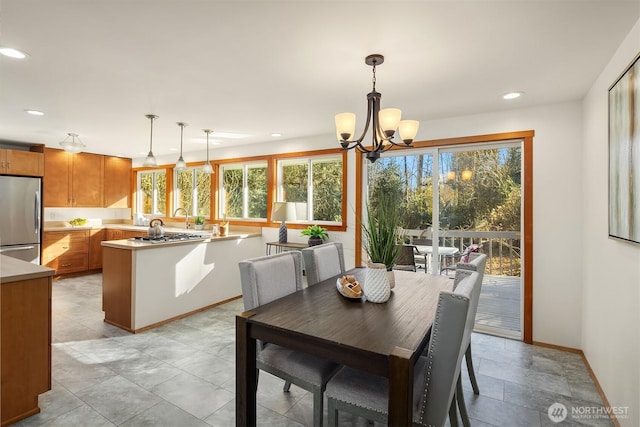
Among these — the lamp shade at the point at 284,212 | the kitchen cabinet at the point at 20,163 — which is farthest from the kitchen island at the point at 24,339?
the kitchen cabinet at the point at 20,163

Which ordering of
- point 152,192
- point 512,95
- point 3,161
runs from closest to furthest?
1. point 512,95
2. point 3,161
3. point 152,192

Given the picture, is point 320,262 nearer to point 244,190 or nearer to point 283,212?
point 283,212

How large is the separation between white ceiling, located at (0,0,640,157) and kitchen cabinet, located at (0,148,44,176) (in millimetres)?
A: 1515

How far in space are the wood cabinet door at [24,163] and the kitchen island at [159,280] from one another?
8.40 ft

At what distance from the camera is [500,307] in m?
3.93

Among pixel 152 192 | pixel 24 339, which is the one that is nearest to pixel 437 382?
pixel 24 339

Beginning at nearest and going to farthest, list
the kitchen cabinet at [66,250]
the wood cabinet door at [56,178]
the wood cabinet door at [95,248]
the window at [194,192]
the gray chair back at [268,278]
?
the gray chair back at [268,278]
the kitchen cabinet at [66,250]
the wood cabinet door at [56,178]
the wood cabinet door at [95,248]
the window at [194,192]

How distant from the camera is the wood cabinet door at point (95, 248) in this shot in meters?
5.84

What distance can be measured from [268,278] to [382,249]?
747 mm

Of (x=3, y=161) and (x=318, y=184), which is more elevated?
(x=3, y=161)

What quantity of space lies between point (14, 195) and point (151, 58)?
419cm

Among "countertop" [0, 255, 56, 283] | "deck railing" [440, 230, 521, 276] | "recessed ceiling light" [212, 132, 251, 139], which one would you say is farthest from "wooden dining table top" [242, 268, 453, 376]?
"recessed ceiling light" [212, 132, 251, 139]

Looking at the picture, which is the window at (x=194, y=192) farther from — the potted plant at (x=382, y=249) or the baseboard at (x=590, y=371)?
the baseboard at (x=590, y=371)

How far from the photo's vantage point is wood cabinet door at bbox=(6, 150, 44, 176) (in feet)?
15.0
